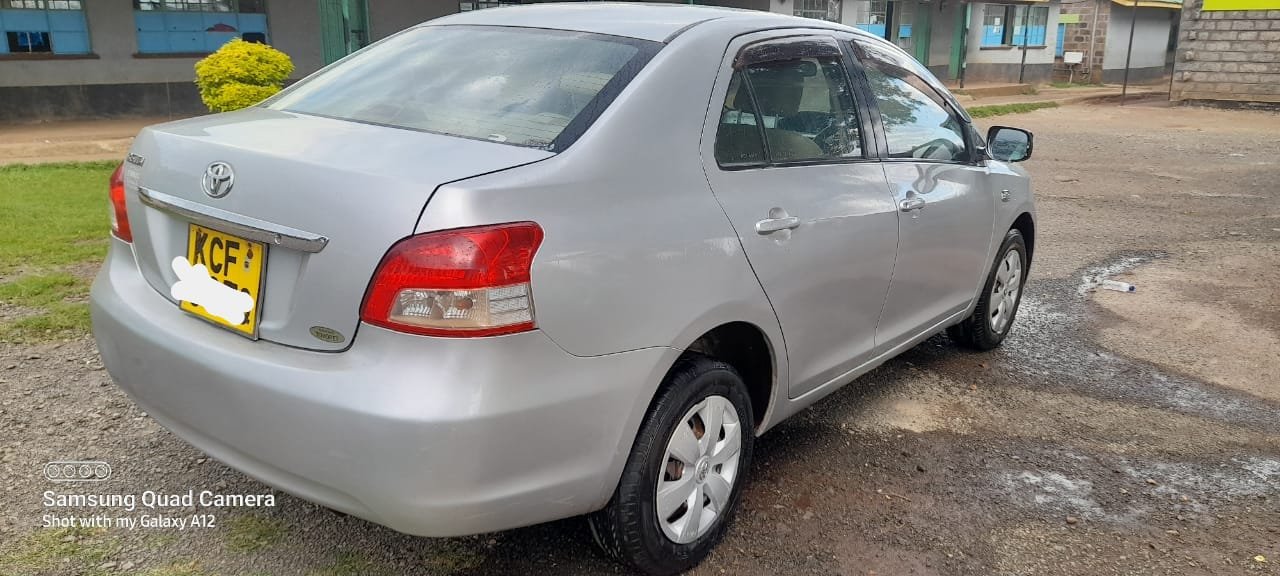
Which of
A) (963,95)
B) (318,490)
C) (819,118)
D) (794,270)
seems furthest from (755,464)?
(963,95)

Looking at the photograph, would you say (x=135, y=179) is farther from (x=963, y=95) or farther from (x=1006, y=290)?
(x=963, y=95)

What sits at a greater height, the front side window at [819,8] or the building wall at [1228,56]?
the front side window at [819,8]

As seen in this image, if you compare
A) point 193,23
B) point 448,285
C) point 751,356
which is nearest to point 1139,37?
point 193,23

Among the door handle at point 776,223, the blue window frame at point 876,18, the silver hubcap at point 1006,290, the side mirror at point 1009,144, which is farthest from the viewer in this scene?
the blue window frame at point 876,18

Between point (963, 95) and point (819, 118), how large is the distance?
19958 mm

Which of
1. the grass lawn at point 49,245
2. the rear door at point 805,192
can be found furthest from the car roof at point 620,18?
the grass lawn at point 49,245

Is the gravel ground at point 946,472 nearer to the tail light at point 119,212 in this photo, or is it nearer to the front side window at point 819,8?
the tail light at point 119,212

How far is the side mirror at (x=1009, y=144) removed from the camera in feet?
14.9

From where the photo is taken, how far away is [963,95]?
21688 millimetres

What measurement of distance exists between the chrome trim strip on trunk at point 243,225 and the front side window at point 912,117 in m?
A: 2.22

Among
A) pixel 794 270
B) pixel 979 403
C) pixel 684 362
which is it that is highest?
pixel 794 270

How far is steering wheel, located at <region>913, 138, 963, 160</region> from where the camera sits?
384cm

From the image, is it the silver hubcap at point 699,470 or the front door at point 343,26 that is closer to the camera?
the silver hubcap at point 699,470

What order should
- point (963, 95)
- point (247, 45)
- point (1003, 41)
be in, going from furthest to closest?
point (1003, 41) < point (963, 95) < point (247, 45)
